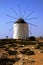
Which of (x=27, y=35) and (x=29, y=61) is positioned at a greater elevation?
(x=27, y=35)

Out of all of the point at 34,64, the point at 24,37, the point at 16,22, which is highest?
the point at 16,22

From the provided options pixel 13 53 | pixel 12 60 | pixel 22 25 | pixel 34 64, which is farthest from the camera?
pixel 22 25

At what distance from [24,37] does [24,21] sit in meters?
2.20

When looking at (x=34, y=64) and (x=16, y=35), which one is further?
(x=16, y=35)

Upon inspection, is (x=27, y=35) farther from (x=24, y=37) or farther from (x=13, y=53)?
(x=13, y=53)

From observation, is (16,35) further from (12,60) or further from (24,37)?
(12,60)

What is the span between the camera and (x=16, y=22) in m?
27.0

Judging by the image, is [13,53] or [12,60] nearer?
[12,60]

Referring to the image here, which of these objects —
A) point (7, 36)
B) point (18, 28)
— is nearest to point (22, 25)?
point (18, 28)

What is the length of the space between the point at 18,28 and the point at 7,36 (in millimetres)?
2224

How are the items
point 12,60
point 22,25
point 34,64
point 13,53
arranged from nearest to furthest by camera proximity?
point 34,64
point 12,60
point 13,53
point 22,25

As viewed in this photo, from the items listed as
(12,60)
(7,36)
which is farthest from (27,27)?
(12,60)

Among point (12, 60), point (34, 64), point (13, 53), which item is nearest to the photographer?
point (34, 64)

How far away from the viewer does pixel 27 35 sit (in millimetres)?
27172
